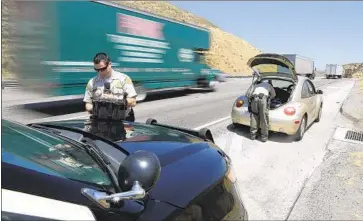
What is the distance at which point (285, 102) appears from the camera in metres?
8.94

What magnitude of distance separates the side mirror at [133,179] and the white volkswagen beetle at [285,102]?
6.45 metres

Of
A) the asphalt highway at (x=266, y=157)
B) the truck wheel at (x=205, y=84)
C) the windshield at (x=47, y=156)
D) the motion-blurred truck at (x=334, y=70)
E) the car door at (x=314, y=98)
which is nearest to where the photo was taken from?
the windshield at (x=47, y=156)

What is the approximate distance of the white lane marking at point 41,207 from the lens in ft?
4.81

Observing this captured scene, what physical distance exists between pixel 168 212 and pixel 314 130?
825cm

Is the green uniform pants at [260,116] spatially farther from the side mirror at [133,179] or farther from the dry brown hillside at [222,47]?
the dry brown hillside at [222,47]

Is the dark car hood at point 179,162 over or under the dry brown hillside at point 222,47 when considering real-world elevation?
under

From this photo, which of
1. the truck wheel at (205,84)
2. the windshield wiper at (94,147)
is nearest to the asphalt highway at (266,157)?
the windshield wiper at (94,147)

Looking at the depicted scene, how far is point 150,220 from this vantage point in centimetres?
183

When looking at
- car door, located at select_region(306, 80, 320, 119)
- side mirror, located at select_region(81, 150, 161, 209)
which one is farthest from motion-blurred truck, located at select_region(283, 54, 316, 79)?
side mirror, located at select_region(81, 150, 161, 209)

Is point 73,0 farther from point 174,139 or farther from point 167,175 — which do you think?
point 167,175

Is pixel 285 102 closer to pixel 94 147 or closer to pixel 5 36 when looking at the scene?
pixel 5 36

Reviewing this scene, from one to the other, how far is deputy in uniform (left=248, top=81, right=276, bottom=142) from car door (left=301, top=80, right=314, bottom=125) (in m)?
0.94

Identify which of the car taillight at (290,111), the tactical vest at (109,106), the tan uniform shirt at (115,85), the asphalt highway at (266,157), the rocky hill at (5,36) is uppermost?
the rocky hill at (5,36)

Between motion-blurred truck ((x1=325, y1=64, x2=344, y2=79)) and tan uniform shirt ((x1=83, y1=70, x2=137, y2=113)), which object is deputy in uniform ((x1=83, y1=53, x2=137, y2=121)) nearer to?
tan uniform shirt ((x1=83, y1=70, x2=137, y2=113))
